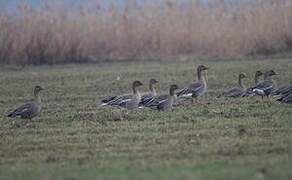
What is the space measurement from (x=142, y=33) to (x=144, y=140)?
18318mm

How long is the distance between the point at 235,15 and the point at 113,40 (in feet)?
14.2

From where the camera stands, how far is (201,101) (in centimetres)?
1750

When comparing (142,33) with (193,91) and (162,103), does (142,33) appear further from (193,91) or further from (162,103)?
(162,103)

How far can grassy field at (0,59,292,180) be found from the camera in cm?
929

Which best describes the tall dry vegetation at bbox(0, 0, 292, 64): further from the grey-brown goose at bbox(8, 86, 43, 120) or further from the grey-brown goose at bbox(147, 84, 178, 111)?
the grey-brown goose at bbox(8, 86, 43, 120)

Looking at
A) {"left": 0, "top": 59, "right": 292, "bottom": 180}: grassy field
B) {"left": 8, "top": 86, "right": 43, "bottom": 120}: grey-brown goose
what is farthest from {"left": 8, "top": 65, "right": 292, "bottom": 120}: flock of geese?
{"left": 0, "top": 59, "right": 292, "bottom": 180}: grassy field

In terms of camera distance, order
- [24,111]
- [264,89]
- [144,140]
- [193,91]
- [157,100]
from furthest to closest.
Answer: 1. [193,91]
2. [264,89]
3. [157,100]
4. [24,111]
5. [144,140]

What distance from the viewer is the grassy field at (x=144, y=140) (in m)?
9.29

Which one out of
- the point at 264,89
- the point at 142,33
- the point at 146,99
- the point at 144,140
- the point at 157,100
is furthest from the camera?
the point at 142,33

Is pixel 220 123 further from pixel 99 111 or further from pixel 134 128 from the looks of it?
pixel 99 111

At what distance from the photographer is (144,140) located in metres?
11.8

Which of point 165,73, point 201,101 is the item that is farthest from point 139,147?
point 165,73

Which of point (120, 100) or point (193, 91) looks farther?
point (193, 91)

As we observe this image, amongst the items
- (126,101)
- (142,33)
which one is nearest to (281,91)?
(126,101)
